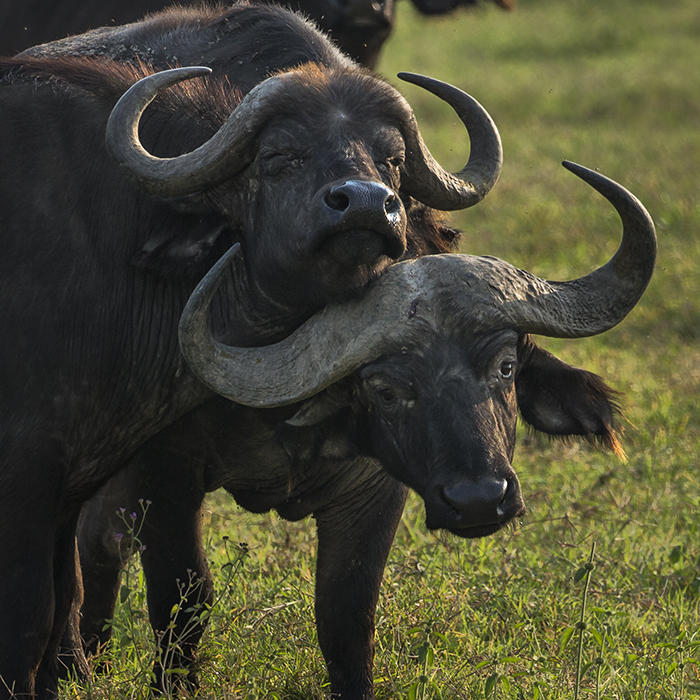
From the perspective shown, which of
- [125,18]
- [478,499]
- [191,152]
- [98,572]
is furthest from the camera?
[125,18]

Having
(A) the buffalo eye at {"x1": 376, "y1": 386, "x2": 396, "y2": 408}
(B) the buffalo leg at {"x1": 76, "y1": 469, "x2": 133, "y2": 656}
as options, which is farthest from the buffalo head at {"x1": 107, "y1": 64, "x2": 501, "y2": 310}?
(B) the buffalo leg at {"x1": 76, "y1": 469, "x2": 133, "y2": 656}

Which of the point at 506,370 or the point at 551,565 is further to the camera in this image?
the point at 551,565

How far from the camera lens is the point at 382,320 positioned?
3135 millimetres

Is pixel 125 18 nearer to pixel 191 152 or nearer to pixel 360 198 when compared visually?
pixel 191 152

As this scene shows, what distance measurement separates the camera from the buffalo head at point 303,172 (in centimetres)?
304

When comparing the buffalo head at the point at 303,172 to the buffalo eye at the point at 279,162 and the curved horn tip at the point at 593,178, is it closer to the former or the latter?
the buffalo eye at the point at 279,162

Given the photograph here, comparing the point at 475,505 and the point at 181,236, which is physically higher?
the point at 181,236

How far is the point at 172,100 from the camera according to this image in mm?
3543

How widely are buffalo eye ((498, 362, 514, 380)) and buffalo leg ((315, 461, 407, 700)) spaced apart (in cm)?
70

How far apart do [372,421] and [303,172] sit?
2.32 ft

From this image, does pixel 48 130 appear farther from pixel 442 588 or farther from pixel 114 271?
pixel 442 588

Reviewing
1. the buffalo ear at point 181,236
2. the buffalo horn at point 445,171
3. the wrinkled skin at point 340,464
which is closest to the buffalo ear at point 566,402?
the wrinkled skin at point 340,464

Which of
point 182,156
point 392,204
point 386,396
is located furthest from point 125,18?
point 386,396

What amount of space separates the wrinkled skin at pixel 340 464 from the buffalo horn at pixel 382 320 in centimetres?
6
